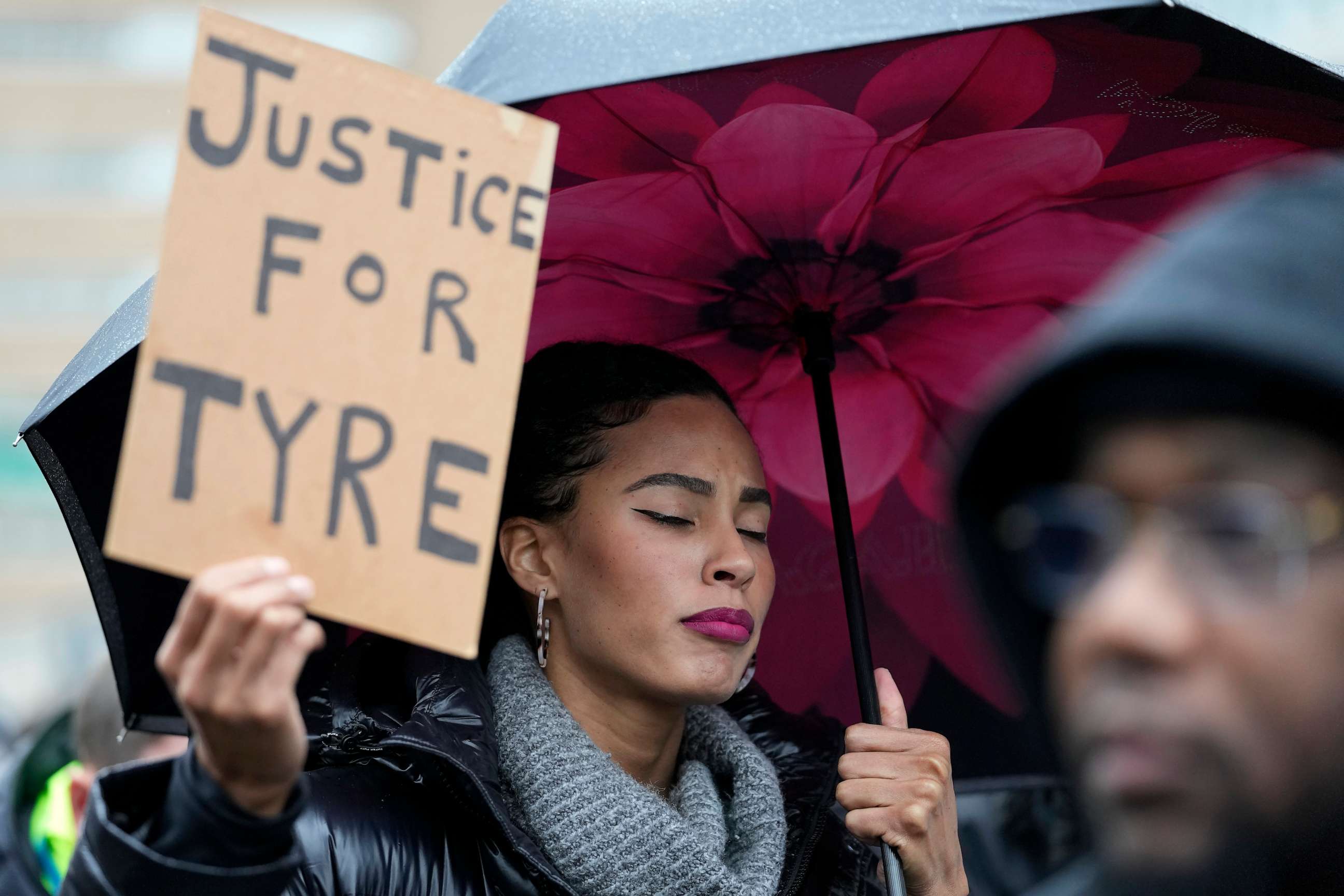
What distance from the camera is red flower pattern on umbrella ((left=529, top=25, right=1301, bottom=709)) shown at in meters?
2.00

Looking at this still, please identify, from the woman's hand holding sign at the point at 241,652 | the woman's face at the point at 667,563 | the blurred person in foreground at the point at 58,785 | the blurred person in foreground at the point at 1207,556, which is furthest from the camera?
the blurred person in foreground at the point at 58,785

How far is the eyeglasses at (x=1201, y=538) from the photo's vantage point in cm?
77

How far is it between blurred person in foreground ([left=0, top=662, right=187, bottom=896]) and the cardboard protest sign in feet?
7.63

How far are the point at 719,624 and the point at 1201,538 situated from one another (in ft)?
4.99

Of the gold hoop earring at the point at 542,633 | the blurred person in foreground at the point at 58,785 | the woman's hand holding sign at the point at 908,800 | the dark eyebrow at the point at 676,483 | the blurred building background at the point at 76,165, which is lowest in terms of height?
the blurred person in foreground at the point at 58,785

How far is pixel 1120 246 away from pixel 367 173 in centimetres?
160

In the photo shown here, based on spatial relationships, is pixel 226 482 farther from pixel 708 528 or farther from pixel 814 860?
pixel 814 860

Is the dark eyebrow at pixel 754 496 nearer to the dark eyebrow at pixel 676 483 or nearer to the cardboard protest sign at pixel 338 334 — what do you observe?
the dark eyebrow at pixel 676 483

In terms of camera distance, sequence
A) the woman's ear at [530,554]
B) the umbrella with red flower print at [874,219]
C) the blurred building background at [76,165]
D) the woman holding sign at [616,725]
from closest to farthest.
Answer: the umbrella with red flower print at [874,219]
the woman holding sign at [616,725]
the woman's ear at [530,554]
the blurred building background at [76,165]

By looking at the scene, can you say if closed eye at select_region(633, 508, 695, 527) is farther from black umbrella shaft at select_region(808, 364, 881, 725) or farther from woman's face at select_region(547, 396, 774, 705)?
black umbrella shaft at select_region(808, 364, 881, 725)

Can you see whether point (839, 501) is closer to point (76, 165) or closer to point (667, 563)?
point (667, 563)

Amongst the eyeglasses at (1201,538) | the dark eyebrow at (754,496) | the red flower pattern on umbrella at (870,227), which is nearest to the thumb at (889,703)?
the dark eyebrow at (754,496)

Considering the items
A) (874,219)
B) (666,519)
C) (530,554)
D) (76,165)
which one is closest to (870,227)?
(874,219)

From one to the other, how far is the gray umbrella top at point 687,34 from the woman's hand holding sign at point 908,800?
1.20 m
